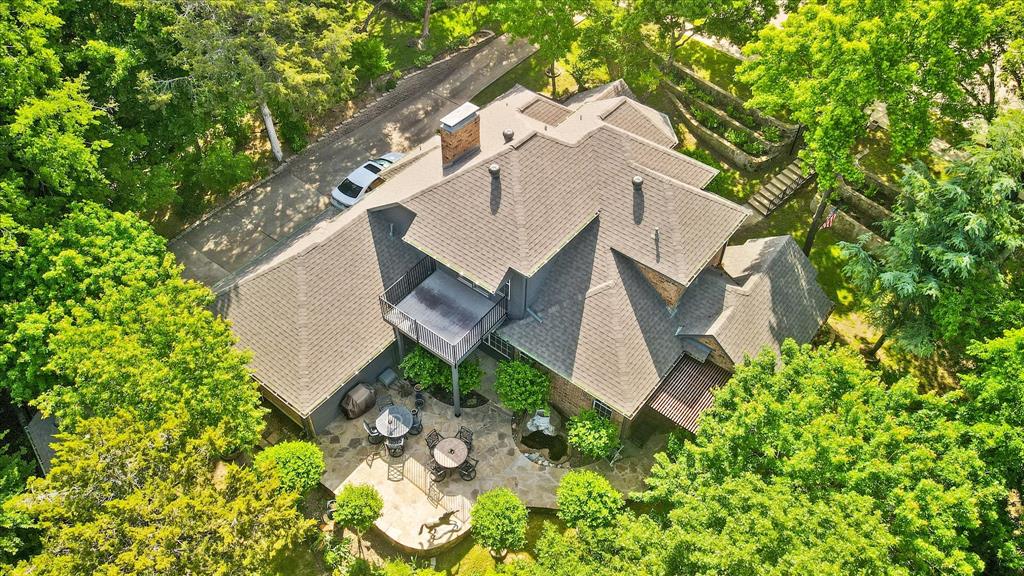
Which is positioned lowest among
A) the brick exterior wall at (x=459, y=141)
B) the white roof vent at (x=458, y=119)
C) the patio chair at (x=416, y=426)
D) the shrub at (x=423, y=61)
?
the patio chair at (x=416, y=426)

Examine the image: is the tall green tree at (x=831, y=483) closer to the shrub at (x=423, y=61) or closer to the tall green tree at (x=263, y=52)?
the tall green tree at (x=263, y=52)

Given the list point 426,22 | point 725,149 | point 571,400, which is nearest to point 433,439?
point 571,400

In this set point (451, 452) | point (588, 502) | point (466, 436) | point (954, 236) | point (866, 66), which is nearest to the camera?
point (588, 502)

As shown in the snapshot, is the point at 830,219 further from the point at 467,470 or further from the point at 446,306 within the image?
the point at 467,470

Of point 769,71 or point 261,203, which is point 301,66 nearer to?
point 261,203

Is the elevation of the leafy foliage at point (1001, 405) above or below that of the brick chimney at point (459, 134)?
below

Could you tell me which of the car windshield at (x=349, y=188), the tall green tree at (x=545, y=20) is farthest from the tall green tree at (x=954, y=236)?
the car windshield at (x=349, y=188)

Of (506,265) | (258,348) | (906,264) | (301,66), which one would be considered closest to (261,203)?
(301,66)
